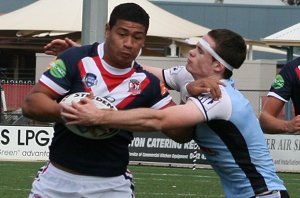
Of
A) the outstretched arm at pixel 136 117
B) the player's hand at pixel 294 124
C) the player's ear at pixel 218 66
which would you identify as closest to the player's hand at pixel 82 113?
the outstretched arm at pixel 136 117

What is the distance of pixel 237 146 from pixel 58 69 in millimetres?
1287

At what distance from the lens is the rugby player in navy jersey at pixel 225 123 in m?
6.12

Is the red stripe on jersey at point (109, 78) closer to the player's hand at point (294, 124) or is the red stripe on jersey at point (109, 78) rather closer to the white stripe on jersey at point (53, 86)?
the white stripe on jersey at point (53, 86)

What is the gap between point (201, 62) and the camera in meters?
6.37

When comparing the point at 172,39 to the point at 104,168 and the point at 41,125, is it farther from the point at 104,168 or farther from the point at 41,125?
the point at 104,168

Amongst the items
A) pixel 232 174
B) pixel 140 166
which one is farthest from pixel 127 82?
pixel 140 166

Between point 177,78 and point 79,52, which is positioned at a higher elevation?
point 79,52

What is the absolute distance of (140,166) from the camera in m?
21.4

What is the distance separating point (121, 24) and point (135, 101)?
20.7 inches

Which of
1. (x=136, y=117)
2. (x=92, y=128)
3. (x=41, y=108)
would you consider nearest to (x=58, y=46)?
(x=41, y=108)

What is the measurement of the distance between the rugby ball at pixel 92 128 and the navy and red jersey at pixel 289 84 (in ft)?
6.65

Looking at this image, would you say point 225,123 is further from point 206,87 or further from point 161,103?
point 161,103

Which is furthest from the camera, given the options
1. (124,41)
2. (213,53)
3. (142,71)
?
(142,71)

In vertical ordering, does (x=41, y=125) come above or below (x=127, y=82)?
below
